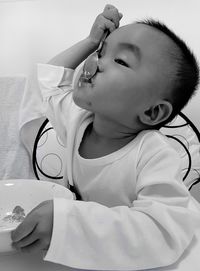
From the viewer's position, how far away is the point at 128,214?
0.58 m

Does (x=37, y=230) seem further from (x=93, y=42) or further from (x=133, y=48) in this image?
(x=93, y=42)

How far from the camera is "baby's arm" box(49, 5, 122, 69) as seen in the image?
85 cm

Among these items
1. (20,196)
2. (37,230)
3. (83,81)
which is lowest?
(20,196)

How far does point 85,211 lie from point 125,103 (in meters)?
0.26

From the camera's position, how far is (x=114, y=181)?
0.76 metres

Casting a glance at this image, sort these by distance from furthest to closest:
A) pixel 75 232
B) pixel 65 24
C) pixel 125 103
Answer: pixel 65 24
pixel 125 103
pixel 75 232

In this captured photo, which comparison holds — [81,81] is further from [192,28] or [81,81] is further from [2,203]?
[192,28]

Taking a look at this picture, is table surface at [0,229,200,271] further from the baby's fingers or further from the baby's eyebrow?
the baby's fingers

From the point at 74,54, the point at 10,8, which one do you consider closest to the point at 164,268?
the point at 74,54

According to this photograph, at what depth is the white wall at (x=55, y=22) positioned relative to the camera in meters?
1.22

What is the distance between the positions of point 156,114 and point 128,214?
0.86ft

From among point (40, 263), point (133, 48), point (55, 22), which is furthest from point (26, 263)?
point (55, 22)

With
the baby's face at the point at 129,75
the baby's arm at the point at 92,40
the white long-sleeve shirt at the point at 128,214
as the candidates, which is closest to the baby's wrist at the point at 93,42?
the baby's arm at the point at 92,40

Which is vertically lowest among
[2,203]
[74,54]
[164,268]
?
[2,203]
